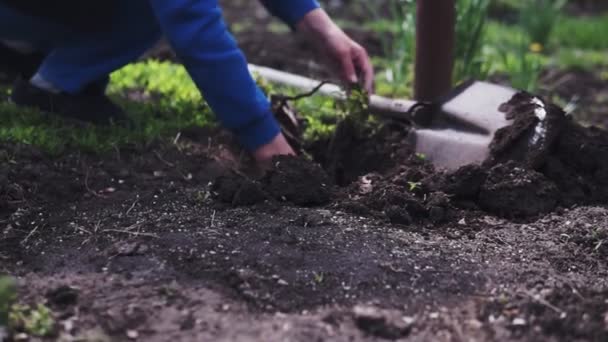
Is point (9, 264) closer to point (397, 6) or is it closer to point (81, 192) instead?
point (81, 192)

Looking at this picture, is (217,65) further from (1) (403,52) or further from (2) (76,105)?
(1) (403,52)

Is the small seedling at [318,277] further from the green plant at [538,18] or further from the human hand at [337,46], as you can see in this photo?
the green plant at [538,18]

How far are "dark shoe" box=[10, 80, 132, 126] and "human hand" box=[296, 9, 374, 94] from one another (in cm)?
79

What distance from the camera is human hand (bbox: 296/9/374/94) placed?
2922 mm

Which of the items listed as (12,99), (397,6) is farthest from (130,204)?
(397,6)

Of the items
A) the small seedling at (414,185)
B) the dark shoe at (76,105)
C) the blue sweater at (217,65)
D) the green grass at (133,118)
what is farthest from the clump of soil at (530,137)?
the dark shoe at (76,105)

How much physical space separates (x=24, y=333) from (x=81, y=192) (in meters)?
0.95

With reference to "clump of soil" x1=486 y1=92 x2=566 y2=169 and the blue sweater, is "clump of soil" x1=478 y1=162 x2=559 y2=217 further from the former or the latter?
the blue sweater

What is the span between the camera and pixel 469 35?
12.6 feet

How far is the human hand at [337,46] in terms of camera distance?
2.92 meters

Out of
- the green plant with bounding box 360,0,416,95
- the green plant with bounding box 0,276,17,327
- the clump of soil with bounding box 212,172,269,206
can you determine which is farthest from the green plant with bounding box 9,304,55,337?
the green plant with bounding box 360,0,416,95

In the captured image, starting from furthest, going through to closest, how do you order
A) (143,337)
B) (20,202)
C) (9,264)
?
(20,202)
(9,264)
(143,337)

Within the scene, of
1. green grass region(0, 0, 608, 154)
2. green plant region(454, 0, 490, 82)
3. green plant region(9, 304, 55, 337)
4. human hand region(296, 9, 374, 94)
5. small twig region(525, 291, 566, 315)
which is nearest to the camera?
green plant region(9, 304, 55, 337)

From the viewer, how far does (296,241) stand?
7.30ft
